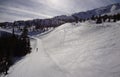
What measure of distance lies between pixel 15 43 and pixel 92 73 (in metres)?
38.9

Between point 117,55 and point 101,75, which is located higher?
point 117,55

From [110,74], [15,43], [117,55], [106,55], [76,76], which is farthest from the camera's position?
[15,43]

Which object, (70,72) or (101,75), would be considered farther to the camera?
(70,72)

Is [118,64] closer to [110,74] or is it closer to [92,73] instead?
[110,74]

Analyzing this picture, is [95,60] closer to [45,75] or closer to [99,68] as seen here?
[99,68]

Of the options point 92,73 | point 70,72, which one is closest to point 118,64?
point 92,73

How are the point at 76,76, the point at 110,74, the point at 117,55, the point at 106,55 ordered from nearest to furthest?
the point at 110,74 < the point at 76,76 < the point at 117,55 < the point at 106,55

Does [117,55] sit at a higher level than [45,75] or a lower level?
higher

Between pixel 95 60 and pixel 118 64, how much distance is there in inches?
193

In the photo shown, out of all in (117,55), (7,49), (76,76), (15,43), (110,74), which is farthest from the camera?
(15,43)

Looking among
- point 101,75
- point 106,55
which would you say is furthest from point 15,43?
point 101,75

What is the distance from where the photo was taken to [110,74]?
16.3 meters

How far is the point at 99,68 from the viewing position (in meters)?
19.1

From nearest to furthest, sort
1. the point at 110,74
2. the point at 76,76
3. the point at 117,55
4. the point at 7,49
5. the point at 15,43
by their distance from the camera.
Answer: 1. the point at 110,74
2. the point at 76,76
3. the point at 117,55
4. the point at 7,49
5. the point at 15,43
